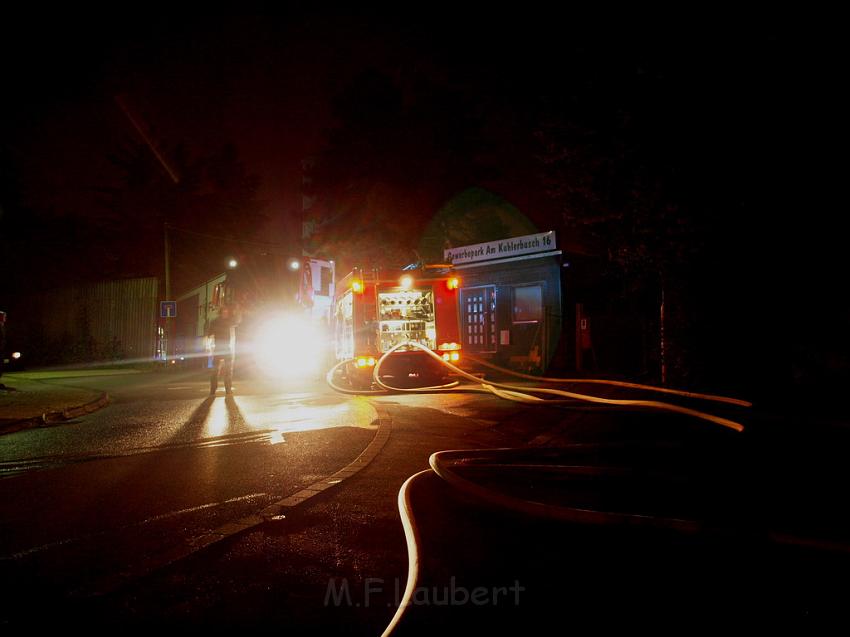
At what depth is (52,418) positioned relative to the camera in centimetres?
1011

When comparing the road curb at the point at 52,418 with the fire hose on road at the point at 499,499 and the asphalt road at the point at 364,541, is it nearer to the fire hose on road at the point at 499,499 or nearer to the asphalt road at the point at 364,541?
the asphalt road at the point at 364,541

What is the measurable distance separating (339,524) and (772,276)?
9.92 meters

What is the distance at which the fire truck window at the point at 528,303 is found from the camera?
20.2 meters

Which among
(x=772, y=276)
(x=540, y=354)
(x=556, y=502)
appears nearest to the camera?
(x=556, y=502)

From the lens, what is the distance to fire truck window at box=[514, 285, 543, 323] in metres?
20.2

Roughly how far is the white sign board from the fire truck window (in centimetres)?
127

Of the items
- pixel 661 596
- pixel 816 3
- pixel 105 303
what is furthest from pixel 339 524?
pixel 105 303

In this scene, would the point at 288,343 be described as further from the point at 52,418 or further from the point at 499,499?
the point at 499,499

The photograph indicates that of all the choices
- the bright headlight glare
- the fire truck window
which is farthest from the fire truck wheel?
the fire truck window

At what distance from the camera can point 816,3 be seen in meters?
8.20

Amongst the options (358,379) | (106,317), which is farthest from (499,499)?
(106,317)

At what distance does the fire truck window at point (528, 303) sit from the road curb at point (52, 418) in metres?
13.0

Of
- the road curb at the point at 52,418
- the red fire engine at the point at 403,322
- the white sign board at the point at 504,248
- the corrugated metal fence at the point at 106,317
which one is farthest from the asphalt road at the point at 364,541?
the corrugated metal fence at the point at 106,317

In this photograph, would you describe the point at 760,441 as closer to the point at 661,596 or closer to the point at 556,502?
the point at 556,502
